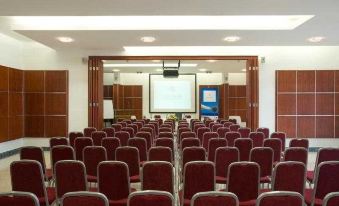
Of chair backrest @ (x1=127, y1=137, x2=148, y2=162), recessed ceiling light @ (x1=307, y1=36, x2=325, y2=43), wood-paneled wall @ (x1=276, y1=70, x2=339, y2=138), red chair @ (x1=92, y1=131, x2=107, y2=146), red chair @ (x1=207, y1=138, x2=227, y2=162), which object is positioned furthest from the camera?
wood-paneled wall @ (x1=276, y1=70, x2=339, y2=138)

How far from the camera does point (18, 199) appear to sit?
312 centimetres

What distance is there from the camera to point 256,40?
36.8 ft

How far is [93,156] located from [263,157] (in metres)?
2.68

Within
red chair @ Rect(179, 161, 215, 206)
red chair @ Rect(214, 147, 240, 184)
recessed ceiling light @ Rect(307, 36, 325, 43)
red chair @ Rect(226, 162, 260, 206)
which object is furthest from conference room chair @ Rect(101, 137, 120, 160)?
recessed ceiling light @ Rect(307, 36, 325, 43)

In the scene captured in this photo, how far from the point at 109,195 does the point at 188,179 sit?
1.00 metres

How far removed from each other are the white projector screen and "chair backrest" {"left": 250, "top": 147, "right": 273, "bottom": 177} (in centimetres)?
1736

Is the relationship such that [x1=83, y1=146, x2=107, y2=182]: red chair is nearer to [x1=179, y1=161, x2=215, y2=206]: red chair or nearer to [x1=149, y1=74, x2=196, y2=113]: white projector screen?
[x1=179, y1=161, x2=215, y2=206]: red chair

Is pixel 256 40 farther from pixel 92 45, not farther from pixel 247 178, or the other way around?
pixel 247 178

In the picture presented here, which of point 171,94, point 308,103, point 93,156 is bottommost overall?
point 93,156

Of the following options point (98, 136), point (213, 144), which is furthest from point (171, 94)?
point (213, 144)

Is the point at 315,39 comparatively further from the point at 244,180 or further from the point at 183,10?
the point at 244,180

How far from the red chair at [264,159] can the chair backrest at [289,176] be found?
4.24 feet

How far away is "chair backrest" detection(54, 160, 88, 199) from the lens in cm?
475

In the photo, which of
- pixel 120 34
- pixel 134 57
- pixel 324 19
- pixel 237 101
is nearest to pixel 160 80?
pixel 237 101
